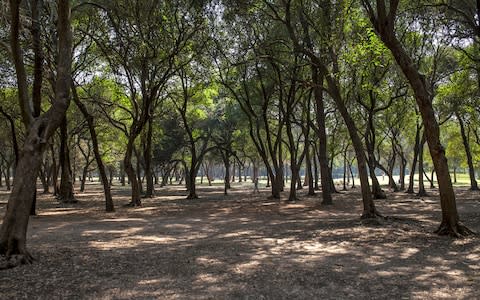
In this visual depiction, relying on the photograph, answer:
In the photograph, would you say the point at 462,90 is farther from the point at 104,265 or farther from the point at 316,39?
the point at 104,265

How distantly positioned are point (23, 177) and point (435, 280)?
25.7ft

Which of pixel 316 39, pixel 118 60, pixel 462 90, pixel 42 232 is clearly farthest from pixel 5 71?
pixel 462 90

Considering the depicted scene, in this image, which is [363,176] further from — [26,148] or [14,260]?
[14,260]

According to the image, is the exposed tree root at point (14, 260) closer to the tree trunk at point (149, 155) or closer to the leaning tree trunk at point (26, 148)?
the leaning tree trunk at point (26, 148)

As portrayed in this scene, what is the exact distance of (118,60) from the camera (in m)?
19.5

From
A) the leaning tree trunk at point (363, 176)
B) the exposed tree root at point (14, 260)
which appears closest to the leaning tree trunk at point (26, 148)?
the exposed tree root at point (14, 260)

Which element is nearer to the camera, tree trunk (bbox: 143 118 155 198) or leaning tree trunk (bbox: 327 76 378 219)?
leaning tree trunk (bbox: 327 76 378 219)

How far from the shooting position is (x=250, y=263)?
336 inches

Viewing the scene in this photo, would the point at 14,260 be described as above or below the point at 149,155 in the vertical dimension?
below

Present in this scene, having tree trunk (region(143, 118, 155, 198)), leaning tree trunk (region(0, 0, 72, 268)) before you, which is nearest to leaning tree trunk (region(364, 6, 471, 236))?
leaning tree trunk (region(0, 0, 72, 268))

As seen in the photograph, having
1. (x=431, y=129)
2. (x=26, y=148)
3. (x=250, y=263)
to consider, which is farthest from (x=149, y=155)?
(x=250, y=263)

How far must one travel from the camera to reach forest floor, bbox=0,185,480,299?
660 cm

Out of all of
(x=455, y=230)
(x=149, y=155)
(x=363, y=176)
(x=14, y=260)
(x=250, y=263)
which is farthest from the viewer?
(x=149, y=155)

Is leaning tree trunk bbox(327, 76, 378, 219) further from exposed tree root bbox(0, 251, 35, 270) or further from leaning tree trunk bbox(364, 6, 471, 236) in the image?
exposed tree root bbox(0, 251, 35, 270)
